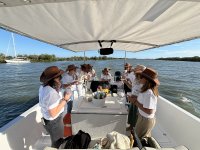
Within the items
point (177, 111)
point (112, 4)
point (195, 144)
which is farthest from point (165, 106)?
point (112, 4)

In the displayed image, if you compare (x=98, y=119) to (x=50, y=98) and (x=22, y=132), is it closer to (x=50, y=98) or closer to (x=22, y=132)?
(x=50, y=98)

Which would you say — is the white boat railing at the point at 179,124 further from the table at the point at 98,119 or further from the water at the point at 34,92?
the water at the point at 34,92

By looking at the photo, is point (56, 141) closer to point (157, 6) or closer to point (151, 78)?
point (151, 78)

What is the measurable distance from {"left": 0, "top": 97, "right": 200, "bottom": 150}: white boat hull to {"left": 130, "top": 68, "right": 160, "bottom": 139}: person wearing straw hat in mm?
665

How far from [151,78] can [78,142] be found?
108 cm

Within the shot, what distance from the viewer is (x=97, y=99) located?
2572 millimetres

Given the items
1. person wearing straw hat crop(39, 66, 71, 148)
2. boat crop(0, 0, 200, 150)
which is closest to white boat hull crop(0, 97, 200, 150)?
boat crop(0, 0, 200, 150)

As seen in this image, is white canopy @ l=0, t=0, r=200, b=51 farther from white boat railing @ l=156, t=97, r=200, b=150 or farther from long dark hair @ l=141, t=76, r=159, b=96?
white boat railing @ l=156, t=97, r=200, b=150

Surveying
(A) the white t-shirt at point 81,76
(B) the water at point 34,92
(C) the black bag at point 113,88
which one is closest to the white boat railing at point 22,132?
(A) the white t-shirt at point 81,76

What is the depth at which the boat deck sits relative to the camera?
8.94 ft

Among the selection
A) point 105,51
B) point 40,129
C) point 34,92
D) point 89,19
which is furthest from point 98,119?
point 34,92

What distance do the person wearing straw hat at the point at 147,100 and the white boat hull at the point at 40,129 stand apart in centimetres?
66

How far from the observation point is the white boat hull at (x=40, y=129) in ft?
6.93

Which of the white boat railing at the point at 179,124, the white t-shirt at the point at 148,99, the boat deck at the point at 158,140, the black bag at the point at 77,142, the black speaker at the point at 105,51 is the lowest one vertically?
the boat deck at the point at 158,140
